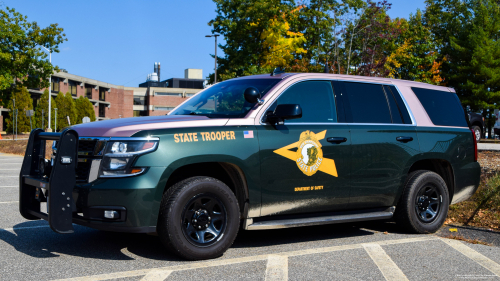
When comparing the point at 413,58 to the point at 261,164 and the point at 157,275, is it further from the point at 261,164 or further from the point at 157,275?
the point at 157,275

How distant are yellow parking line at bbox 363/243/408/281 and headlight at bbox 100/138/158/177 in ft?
7.78

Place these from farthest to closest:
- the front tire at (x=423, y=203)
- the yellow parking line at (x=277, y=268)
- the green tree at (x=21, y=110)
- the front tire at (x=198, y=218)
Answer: the green tree at (x=21, y=110)
the front tire at (x=423, y=203)
the front tire at (x=198, y=218)
the yellow parking line at (x=277, y=268)

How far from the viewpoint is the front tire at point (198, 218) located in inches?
178

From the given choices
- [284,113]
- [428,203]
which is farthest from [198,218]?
[428,203]

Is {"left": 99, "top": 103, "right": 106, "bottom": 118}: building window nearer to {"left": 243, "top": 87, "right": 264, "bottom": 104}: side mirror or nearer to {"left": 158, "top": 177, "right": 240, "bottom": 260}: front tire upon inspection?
{"left": 243, "top": 87, "right": 264, "bottom": 104}: side mirror

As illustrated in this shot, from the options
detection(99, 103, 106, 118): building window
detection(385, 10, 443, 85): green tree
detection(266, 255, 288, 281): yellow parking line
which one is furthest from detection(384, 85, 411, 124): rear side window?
detection(99, 103, 106, 118): building window

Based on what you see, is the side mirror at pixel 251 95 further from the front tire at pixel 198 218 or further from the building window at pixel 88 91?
the building window at pixel 88 91

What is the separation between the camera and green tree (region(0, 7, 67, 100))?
98.7 ft

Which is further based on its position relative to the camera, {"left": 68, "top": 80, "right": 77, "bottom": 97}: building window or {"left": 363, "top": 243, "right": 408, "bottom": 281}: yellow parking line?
{"left": 68, "top": 80, "right": 77, "bottom": 97}: building window

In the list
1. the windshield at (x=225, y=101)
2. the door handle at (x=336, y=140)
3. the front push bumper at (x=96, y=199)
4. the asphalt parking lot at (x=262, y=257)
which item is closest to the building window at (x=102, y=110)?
the asphalt parking lot at (x=262, y=257)

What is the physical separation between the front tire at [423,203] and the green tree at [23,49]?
2866 cm

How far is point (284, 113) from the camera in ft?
16.3

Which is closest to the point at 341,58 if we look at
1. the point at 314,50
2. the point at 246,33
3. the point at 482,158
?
the point at 314,50

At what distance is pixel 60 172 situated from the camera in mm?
4367
